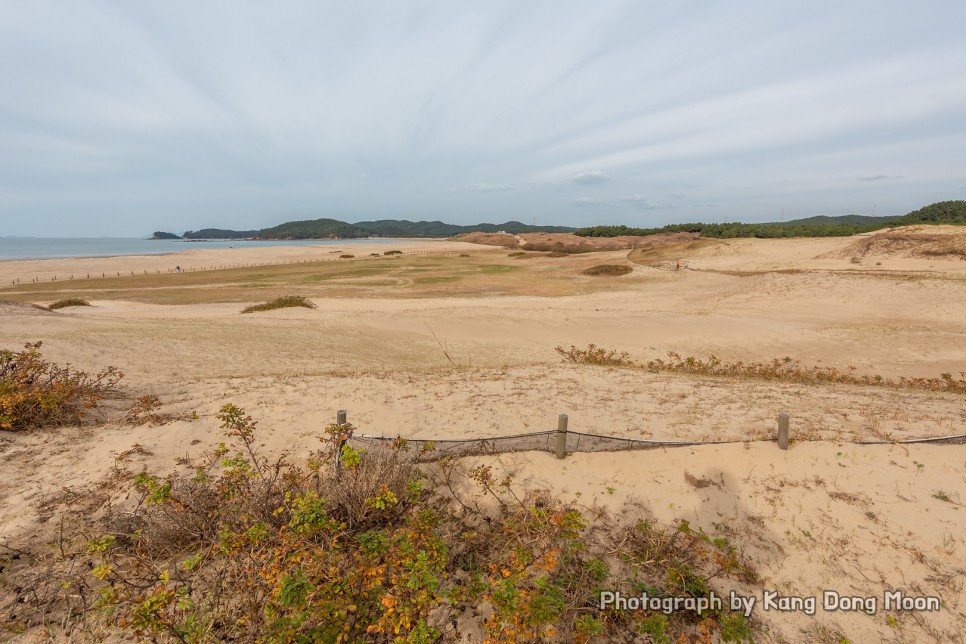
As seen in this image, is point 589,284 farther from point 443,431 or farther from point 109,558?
point 109,558

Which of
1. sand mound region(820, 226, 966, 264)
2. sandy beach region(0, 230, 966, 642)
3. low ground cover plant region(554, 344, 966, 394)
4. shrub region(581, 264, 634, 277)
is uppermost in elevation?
sand mound region(820, 226, 966, 264)

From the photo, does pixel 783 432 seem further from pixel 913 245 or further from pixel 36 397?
pixel 913 245

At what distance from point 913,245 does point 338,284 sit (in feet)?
165

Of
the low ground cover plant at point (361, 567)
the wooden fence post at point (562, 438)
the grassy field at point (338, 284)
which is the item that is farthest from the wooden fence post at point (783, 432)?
the grassy field at point (338, 284)

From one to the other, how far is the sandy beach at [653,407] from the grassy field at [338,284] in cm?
901

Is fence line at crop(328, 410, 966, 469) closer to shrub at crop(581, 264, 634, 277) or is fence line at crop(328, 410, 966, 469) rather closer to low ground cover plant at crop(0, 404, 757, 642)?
low ground cover plant at crop(0, 404, 757, 642)

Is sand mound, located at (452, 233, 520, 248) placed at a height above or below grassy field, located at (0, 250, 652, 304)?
above

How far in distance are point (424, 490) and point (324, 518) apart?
5.29 ft

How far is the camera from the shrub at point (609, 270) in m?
41.5

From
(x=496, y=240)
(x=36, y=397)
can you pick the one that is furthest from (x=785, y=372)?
(x=496, y=240)

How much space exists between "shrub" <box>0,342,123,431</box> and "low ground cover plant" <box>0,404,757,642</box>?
11.7 ft

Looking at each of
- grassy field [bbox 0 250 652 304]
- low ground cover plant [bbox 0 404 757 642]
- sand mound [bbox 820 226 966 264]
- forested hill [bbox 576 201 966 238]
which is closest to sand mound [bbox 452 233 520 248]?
forested hill [bbox 576 201 966 238]

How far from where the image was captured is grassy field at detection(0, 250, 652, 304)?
110ft

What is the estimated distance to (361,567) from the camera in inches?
168
